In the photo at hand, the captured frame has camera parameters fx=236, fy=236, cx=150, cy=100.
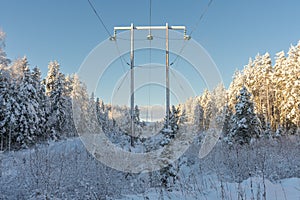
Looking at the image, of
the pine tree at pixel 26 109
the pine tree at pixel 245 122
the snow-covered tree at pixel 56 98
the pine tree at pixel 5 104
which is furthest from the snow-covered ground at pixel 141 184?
the snow-covered tree at pixel 56 98

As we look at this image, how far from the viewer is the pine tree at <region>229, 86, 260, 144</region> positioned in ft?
60.8

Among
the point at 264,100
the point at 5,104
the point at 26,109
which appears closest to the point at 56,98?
the point at 26,109

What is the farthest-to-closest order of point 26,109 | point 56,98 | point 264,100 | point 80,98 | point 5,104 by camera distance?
point 80,98 → point 264,100 → point 56,98 → point 26,109 → point 5,104

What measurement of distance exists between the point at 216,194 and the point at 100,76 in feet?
23.0

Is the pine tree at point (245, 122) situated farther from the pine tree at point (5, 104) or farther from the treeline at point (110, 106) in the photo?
the pine tree at point (5, 104)

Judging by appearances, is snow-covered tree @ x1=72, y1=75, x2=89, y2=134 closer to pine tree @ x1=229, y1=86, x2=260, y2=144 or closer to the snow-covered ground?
pine tree @ x1=229, y1=86, x2=260, y2=144

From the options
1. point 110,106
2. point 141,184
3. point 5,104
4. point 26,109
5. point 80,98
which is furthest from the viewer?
point 80,98

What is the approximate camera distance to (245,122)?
18578mm

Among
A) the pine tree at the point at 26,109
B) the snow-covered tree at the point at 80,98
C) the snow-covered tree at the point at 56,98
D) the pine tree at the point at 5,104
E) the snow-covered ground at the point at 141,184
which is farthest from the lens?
the snow-covered tree at the point at 80,98

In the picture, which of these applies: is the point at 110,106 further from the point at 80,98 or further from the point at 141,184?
the point at 80,98

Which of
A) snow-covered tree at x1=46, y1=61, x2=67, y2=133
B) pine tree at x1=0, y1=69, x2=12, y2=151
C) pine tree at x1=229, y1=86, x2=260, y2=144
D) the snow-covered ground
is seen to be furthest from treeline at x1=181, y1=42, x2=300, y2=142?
snow-covered tree at x1=46, y1=61, x2=67, y2=133

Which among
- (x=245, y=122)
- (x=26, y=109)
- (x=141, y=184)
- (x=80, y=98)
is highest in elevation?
(x=80, y=98)

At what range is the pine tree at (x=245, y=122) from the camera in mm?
18531

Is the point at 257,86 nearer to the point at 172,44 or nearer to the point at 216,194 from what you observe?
the point at 172,44
